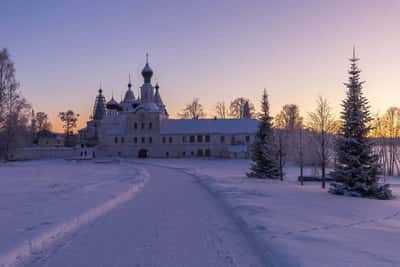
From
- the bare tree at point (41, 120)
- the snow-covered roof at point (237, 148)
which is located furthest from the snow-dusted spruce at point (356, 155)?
the bare tree at point (41, 120)

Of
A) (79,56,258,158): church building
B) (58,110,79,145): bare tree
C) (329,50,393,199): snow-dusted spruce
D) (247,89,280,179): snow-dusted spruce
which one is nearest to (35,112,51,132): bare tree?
(58,110,79,145): bare tree

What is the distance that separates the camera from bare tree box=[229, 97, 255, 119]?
3145 inches

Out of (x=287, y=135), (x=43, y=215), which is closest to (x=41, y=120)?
(x=287, y=135)

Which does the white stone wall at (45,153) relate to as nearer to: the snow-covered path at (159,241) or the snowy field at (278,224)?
the snowy field at (278,224)

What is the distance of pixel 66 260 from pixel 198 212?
560cm

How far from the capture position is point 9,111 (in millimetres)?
42500

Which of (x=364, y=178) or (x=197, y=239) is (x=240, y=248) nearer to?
(x=197, y=239)

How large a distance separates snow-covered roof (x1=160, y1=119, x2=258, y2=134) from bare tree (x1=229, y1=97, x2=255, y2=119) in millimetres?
13925

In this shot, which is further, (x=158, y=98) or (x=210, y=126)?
(x=158, y=98)

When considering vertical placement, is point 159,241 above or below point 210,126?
below

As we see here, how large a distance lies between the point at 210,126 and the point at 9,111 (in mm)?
34136

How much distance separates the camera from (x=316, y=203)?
14359 mm

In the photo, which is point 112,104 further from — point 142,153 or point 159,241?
point 159,241

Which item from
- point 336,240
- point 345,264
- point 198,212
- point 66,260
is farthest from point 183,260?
point 198,212
